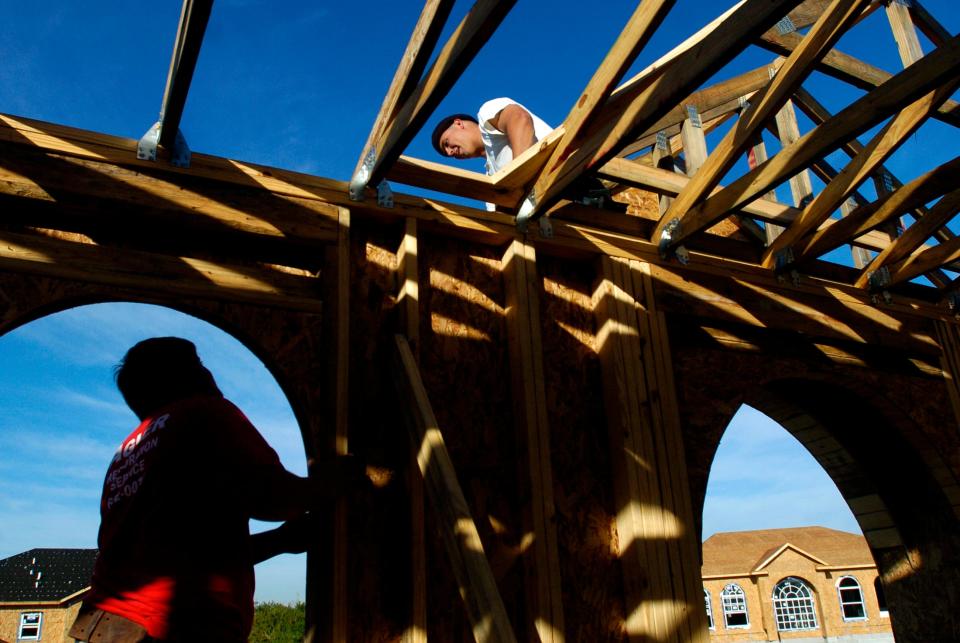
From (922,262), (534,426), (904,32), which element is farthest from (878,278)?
(534,426)

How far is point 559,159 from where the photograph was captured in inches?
161

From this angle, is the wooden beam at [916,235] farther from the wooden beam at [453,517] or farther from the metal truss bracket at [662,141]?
the wooden beam at [453,517]

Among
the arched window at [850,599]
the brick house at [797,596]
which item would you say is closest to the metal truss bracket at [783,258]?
the brick house at [797,596]

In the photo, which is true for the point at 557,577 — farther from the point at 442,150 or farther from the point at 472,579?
the point at 442,150

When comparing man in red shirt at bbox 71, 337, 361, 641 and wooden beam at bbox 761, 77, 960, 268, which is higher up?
wooden beam at bbox 761, 77, 960, 268

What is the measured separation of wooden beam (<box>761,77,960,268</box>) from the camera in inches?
165

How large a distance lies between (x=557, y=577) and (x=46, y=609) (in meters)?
36.8

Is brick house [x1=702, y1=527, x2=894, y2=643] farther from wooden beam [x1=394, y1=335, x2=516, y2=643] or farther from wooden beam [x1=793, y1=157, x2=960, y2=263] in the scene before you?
wooden beam [x1=394, y1=335, x2=516, y2=643]

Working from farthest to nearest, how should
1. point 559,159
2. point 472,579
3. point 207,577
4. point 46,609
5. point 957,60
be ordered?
point 46,609, point 559,159, point 957,60, point 472,579, point 207,577

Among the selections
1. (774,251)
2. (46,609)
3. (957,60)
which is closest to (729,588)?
(46,609)

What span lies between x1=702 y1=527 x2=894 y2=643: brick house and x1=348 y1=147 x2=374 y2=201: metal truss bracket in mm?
33890

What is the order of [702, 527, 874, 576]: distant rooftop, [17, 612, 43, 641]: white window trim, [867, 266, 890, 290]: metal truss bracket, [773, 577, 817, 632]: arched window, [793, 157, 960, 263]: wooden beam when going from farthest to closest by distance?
[702, 527, 874, 576]: distant rooftop → [773, 577, 817, 632]: arched window → [17, 612, 43, 641]: white window trim → [867, 266, 890, 290]: metal truss bracket → [793, 157, 960, 263]: wooden beam

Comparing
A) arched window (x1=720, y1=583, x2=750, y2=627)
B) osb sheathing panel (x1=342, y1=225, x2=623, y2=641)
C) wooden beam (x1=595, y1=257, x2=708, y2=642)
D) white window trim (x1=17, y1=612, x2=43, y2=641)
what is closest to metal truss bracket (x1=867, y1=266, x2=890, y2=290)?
wooden beam (x1=595, y1=257, x2=708, y2=642)

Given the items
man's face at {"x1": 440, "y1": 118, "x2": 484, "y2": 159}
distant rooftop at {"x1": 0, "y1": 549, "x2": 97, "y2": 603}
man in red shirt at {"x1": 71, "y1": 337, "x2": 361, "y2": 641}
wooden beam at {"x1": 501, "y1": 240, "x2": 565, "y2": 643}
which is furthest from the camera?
distant rooftop at {"x1": 0, "y1": 549, "x2": 97, "y2": 603}
